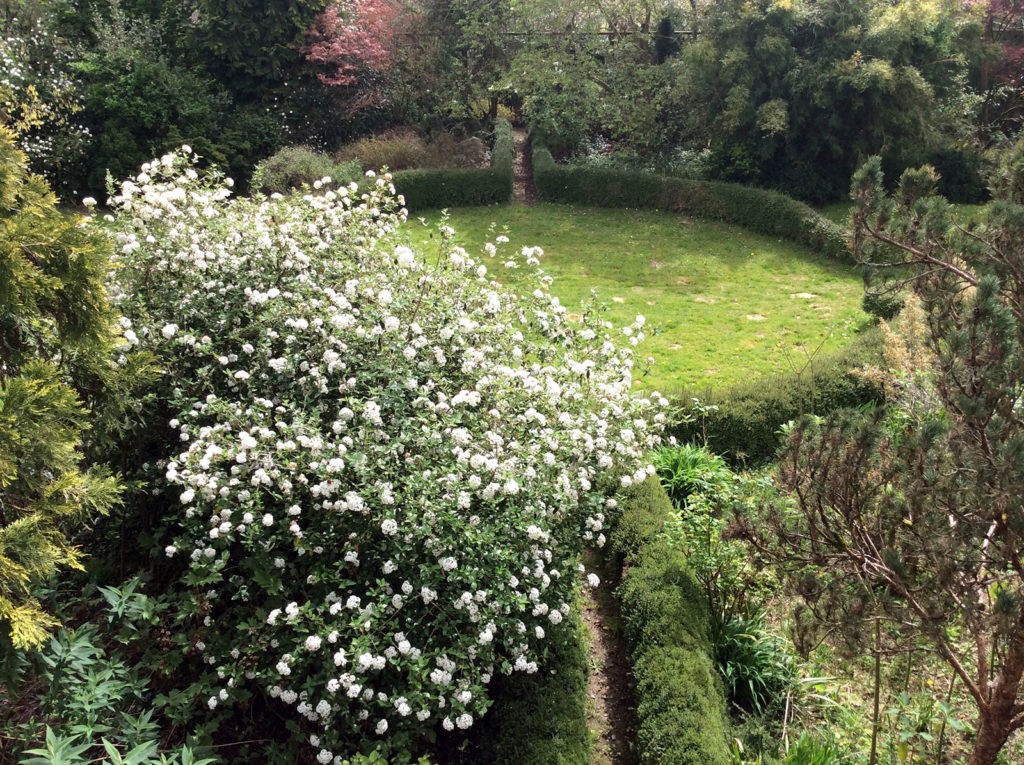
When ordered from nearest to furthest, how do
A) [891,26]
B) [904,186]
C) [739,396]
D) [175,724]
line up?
1. [175,724]
2. [904,186]
3. [739,396]
4. [891,26]

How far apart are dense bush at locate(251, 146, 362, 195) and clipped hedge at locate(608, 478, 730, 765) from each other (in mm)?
9947

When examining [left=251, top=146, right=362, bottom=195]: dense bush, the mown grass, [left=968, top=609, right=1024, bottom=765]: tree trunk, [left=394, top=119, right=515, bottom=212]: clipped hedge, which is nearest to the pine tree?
[left=968, top=609, right=1024, bottom=765]: tree trunk

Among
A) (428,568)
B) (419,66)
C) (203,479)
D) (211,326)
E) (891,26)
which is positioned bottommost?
(428,568)

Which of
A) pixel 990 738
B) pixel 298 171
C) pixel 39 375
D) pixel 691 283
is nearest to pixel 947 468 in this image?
pixel 990 738

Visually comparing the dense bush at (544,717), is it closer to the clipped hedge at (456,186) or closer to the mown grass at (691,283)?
the mown grass at (691,283)

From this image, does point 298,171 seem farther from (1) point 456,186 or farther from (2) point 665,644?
(2) point 665,644

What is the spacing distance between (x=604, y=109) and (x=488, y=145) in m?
2.91

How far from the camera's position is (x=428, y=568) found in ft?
11.2

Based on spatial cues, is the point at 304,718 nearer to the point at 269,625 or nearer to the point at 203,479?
the point at 269,625

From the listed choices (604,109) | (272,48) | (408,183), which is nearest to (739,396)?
(408,183)

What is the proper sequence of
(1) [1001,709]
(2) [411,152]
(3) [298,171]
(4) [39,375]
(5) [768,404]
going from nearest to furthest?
1. (4) [39,375]
2. (1) [1001,709]
3. (5) [768,404]
4. (3) [298,171]
5. (2) [411,152]

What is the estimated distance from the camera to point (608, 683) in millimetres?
4523

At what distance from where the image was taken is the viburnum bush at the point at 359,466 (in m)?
3.38

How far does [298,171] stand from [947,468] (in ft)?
41.3
